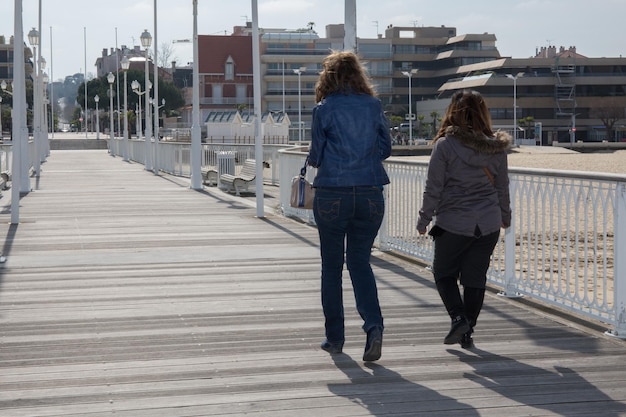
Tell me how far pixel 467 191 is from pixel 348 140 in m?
0.89

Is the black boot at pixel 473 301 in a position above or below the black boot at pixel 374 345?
above

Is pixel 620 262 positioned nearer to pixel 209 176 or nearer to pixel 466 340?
pixel 466 340

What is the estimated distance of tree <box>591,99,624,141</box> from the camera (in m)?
124

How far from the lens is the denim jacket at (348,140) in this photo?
6.46m

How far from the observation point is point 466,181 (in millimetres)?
6859

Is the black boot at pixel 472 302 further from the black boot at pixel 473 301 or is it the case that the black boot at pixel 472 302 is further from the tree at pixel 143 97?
the tree at pixel 143 97

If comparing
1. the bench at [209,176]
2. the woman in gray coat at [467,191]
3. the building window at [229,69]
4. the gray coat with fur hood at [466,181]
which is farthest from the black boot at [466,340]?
the building window at [229,69]

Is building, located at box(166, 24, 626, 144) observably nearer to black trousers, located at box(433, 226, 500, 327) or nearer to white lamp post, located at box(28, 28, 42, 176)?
white lamp post, located at box(28, 28, 42, 176)

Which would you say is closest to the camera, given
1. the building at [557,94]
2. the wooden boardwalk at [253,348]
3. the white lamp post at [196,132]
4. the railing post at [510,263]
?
the wooden boardwalk at [253,348]

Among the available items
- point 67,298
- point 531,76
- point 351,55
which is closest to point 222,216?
point 67,298

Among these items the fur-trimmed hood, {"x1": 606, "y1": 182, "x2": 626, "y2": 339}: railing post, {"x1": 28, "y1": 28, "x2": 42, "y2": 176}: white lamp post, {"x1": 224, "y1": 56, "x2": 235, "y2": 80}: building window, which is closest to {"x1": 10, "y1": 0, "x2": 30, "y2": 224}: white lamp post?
the fur-trimmed hood

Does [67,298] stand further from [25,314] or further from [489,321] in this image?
[489,321]

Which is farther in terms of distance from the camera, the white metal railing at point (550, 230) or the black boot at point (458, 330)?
the white metal railing at point (550, 230)

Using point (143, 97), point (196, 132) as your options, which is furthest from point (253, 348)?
point (143, 97)
